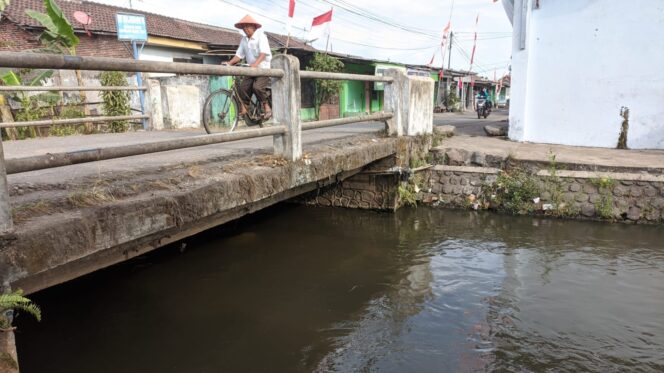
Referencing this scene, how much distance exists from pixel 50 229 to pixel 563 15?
9878mm

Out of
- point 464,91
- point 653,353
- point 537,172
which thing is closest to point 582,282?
point 653,353

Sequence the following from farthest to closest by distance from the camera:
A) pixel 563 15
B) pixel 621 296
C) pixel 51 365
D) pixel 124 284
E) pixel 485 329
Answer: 1. pixel 563 15
2. pixel 124 284
3. pixel 621 296
4. pixel 485 329
5. pixel 51 365

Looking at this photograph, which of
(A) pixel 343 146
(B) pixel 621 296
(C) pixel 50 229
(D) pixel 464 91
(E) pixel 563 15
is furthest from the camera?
(D) pixel 464 91

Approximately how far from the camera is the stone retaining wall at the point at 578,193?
682 cm

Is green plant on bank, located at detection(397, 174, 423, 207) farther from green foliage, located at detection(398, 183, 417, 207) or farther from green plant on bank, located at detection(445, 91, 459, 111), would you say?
green plant on bank, located at detection(445, 91, 459, 111)

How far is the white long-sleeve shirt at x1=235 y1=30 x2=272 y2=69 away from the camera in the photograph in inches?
221

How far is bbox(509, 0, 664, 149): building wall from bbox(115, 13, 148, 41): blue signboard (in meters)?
8.17

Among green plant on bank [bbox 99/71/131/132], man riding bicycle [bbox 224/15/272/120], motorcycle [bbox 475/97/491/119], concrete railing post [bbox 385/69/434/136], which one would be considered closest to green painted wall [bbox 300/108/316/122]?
motorcycle [bbox 475/97/491/119]

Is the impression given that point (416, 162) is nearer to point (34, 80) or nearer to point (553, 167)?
point (553, 167)

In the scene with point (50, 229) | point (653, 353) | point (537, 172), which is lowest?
point (653, 353)

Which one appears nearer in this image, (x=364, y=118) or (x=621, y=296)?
(x=621, y=296)

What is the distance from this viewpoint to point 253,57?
593 cm

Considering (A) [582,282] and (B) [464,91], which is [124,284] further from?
(B) [464,91]

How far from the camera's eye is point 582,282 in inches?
195
